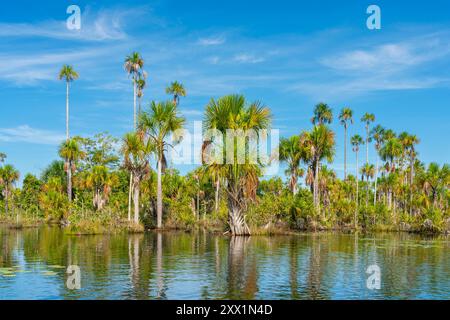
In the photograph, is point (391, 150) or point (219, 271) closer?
point (219, 271)

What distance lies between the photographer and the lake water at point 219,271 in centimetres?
1695

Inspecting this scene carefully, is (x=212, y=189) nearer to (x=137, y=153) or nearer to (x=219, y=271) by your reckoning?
(x=137, y=153)

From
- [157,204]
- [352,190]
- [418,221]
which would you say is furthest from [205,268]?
[352,190]

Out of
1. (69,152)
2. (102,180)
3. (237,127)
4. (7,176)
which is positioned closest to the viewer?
(237,127)

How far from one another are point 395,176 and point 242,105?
172ft

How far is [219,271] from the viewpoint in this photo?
21875 millimetres

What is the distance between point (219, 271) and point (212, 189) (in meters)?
53.8

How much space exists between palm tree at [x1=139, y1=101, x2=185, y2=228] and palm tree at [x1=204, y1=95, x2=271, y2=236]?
9315 millimetres

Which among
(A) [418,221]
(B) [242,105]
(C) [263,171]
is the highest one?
(B) [242,105]

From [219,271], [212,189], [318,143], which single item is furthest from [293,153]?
[219,271]

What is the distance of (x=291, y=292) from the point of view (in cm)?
1719

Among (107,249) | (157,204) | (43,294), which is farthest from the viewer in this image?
(157,204)

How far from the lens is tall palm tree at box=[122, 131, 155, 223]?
51.5 m
